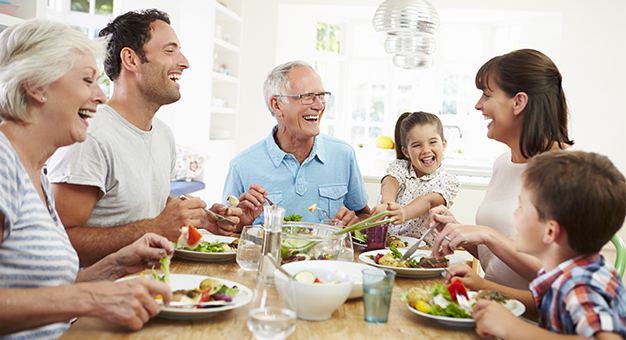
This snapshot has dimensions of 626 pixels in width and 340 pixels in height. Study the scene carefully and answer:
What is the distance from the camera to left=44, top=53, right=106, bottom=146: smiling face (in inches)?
50.8

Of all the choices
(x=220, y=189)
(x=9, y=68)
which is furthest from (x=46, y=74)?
Answer: (x=220, y=189)

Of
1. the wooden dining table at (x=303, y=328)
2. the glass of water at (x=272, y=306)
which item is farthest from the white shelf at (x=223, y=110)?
the glass of water at (x=272, y=306)

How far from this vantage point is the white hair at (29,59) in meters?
1.22

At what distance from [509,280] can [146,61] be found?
1573mm

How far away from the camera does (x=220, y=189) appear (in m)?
6.05

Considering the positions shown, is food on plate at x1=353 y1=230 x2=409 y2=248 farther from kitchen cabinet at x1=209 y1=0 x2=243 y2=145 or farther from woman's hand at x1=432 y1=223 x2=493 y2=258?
kitchen cabinet at x1=209 y1=0 x2=243 y2=145

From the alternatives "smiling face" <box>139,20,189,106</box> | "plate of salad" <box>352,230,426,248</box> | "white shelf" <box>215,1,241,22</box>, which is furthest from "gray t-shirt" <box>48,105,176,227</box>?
"white shelf" <box>215,1,241,22</box>

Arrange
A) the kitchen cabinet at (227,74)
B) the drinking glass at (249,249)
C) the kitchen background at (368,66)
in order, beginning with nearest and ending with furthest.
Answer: the drinking glass at (249,249) → the kitchen background at (368,66) → the kitchen cabinet at (227,74)

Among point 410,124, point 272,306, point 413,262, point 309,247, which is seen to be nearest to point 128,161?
point 309,247

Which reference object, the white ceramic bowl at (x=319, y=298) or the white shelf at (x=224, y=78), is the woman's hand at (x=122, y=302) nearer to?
the white ceramic bowl at (x=319, y=298)

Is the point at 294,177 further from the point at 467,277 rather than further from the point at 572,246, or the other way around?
the point at 572,246

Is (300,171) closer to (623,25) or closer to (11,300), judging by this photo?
(11,300)

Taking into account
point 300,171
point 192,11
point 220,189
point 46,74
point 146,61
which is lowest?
point 220,189

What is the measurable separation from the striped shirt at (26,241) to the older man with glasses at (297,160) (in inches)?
50.6
